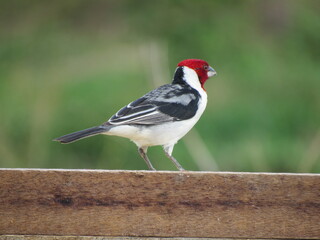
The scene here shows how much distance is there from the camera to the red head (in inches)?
175

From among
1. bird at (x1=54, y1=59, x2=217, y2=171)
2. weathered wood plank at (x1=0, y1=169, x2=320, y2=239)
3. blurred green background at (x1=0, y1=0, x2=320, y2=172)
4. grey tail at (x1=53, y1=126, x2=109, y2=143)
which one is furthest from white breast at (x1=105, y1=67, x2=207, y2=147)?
weathered wood plank at (x1=0, y1=169, x2=320, y2=239)

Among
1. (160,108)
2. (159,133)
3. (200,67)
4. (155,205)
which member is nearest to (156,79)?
(200,67)

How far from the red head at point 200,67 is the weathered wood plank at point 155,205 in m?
1.97

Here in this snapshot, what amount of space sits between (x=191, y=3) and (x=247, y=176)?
15.1 ft

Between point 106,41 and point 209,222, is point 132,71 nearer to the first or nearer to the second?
point 106,41

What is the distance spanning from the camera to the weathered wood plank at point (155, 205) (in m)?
2.49

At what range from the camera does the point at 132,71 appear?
6.65m

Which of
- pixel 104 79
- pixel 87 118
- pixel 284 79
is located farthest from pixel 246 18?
pixel 87 118

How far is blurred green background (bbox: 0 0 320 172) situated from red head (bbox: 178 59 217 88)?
41 cm

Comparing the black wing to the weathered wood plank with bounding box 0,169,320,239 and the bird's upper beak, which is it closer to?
the bird's upper beak

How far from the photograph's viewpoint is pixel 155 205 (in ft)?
8.27

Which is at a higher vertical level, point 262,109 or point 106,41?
point 106,41

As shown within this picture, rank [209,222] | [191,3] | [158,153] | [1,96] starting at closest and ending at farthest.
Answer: [209,222]
[158,153]
[1,96]
[191,3]

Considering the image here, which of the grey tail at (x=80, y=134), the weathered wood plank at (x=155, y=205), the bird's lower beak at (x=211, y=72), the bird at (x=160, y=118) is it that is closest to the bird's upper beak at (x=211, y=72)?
the bird's lower beak at (x=211, y=72)
